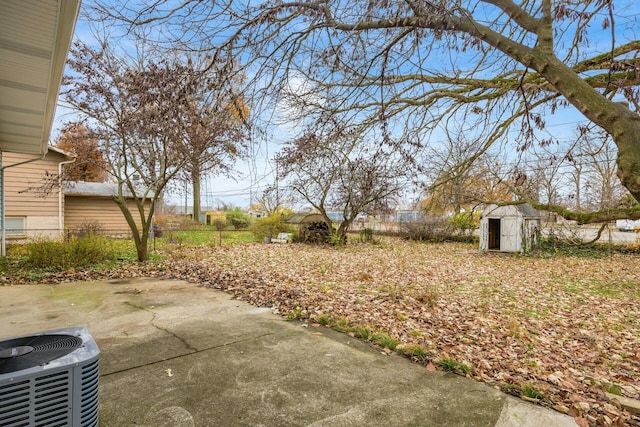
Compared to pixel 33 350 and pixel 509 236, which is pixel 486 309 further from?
pixel 509 236

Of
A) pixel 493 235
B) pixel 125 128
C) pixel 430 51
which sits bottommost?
pixel 493 235

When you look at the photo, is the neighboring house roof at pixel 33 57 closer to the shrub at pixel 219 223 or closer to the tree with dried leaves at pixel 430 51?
the tree with dried leaves at pixel 430 51

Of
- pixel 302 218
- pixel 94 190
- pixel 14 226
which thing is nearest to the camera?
pixel 14 226

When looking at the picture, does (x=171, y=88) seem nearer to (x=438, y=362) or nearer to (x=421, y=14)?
(x=421, y=14)

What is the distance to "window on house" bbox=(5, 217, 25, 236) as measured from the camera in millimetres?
11898

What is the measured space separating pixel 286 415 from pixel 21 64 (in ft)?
14.9

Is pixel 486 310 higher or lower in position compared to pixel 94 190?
lower

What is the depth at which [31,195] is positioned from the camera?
12.5 metres

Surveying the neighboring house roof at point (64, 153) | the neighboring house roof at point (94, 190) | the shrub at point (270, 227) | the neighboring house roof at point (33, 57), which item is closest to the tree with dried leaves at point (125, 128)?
the neighboring house roof at point (33, 57)

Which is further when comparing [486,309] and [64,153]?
[64,153]

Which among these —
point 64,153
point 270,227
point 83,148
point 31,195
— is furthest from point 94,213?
point 270,227

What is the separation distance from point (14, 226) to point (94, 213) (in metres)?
3.88

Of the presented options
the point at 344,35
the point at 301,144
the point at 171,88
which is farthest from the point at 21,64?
the point at 344,35

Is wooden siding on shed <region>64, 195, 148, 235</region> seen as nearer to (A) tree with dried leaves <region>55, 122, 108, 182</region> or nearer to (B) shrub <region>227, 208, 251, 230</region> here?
(A) tree with dried leaves <region>55, 122, 108, 182</region>
